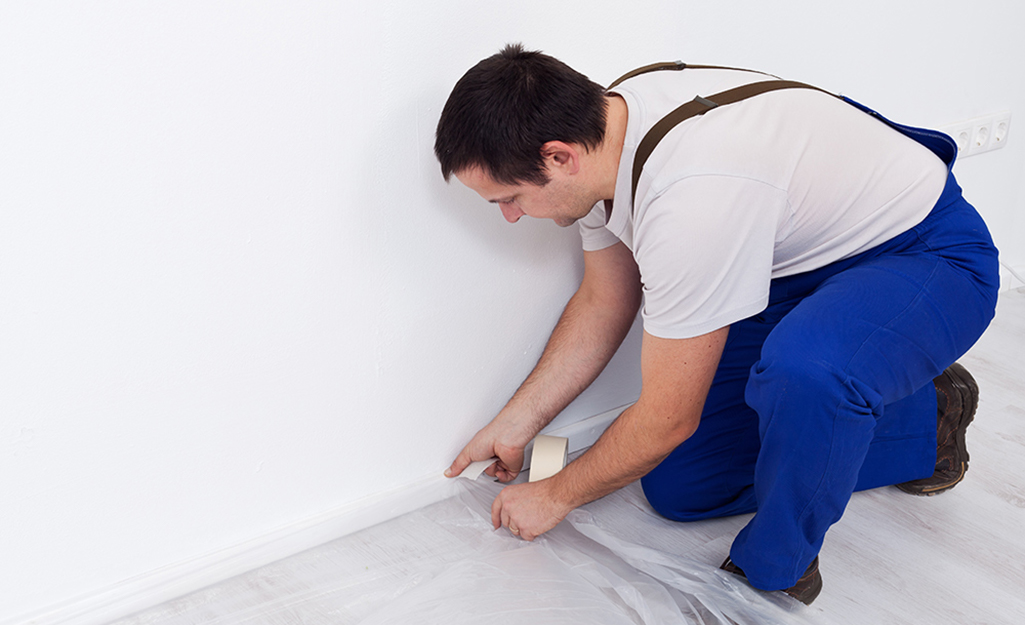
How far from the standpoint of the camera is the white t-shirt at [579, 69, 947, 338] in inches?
38.9

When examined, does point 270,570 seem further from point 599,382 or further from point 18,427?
point 599,382

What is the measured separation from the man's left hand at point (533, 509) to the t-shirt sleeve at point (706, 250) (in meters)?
0.33

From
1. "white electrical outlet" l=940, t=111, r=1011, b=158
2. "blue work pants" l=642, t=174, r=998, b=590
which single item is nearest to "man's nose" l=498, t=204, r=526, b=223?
"blue work pants" l=642, t=174, r=998, b=590

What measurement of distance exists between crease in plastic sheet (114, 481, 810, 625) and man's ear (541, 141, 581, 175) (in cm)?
56

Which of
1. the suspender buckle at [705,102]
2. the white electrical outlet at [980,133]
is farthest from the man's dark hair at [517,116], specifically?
the white electrical outlet at [980,133]

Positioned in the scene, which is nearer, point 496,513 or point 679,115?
point 679,115

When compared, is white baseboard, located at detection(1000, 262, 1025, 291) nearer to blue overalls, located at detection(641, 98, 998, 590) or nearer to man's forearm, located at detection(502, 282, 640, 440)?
blue overalls, located at detection(641, 98, 998, 590)

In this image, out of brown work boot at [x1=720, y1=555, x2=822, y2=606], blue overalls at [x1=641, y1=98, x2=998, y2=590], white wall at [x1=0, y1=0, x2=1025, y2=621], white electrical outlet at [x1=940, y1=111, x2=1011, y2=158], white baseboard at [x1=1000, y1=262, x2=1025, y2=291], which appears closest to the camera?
white wall at [x1=0, y1=0, x2=1025, y2=621]

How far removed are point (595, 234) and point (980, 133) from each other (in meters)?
1.40

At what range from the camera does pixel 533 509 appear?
48.0 inches

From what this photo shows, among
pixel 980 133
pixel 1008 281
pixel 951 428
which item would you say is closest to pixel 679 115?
pixel 951 428

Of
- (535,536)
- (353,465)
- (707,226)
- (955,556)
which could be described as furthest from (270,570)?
(955,556)

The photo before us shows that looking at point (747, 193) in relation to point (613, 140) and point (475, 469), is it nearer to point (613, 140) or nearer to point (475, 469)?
point (613, 140)

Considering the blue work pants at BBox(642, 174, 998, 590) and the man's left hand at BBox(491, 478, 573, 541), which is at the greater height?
the blue work pants at BBox(642, 174, 998, 590)
